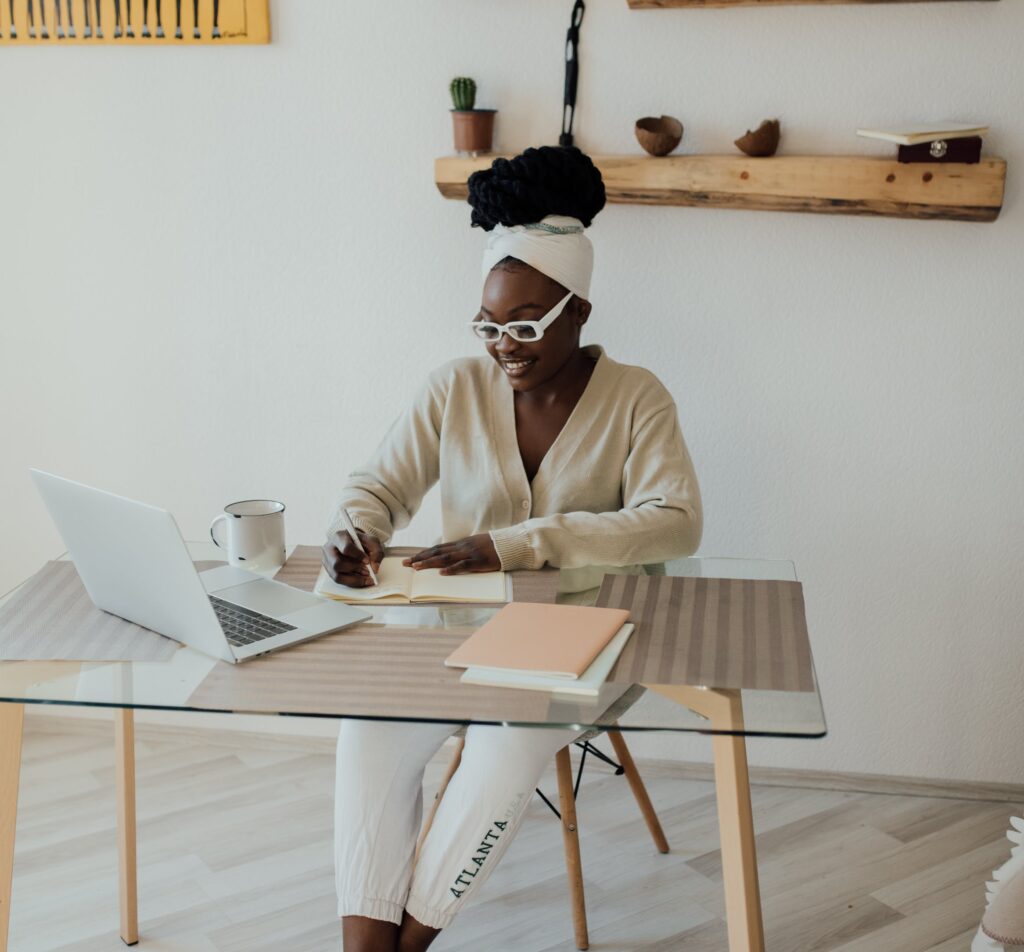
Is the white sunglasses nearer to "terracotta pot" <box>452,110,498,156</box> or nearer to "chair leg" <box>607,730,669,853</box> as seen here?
"terracotta pot" <box>452,110,498,156</box>

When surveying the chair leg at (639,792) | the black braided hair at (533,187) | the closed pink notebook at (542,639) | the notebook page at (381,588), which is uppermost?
the black braided hair at (533,187)

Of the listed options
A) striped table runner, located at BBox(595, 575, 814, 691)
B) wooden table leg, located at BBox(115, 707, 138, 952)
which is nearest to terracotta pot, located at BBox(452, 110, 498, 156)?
striped table runner, located at BBox(595, 575, 814, 691)

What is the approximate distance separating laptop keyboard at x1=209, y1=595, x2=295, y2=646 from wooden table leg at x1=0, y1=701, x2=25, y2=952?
0.28 m

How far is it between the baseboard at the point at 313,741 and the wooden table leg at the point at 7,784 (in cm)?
81

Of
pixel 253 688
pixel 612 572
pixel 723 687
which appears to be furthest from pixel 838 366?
pixel 253 688

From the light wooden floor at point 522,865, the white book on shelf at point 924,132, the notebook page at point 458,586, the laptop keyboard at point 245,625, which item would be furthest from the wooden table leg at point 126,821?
the white book on shelf at point 924,132

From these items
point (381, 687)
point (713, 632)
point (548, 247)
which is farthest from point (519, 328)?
point (381, 687)

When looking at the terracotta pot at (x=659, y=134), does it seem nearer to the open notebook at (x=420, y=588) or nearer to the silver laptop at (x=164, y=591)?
the open notebook at (x=420, y=588)

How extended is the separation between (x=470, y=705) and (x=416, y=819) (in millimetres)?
449

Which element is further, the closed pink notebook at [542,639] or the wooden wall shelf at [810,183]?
the wooden wall shelf at [810,183]

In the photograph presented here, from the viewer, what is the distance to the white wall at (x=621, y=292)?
2221 mm

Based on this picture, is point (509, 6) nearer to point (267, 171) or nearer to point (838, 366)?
point (267, 171)

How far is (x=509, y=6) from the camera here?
7.44ft

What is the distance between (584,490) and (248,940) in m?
0.94
